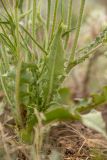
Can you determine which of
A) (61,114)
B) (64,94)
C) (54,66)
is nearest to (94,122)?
(61,114)

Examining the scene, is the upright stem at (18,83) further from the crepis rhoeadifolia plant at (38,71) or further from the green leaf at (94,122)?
the green leaf at (94,122)

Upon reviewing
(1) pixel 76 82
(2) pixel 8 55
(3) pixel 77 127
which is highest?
(2) pixel 8 55

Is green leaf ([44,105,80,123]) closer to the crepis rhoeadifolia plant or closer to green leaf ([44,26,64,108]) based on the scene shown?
the crepis rhoeadifolia plant

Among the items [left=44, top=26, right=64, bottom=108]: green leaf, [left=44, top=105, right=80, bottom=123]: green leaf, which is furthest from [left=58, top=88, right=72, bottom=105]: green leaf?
[left=44, top=105, right=80, bottom=123]: green leaf

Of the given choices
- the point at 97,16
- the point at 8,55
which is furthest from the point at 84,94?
the point at 8,55

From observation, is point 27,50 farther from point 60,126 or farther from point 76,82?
point 76,82

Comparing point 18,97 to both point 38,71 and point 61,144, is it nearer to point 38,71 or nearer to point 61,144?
point 38,71

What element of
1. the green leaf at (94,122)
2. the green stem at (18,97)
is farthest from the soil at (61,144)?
the green leaf at (94,122)
